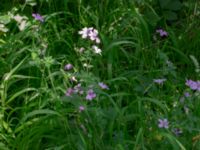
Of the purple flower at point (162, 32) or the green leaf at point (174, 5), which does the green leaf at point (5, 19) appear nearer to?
the purple flower at point (162, 32)

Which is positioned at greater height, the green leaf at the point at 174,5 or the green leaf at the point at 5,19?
the green leaf at the point at 5,19

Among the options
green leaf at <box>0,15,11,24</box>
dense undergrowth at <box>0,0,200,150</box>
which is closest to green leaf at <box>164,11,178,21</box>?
dense undergrowth at <box>0,0,200,150</box>

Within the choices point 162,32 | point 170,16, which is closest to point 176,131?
point 162,32

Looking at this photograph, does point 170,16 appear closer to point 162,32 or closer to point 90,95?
point 162,32

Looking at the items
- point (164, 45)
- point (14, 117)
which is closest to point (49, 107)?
point (14, 117)

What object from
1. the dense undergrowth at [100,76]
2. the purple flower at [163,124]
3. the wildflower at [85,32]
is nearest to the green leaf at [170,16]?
the dense undergrowth at [100,76]

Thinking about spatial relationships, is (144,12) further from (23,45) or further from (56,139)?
(56,139)

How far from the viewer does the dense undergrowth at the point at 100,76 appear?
214 centimetres

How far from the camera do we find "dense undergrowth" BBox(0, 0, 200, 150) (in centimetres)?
214

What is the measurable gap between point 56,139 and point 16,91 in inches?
15.8

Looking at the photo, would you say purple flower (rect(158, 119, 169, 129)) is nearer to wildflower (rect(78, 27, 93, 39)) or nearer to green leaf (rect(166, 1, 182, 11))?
wildflower (rect(78, 27, 93, 39))

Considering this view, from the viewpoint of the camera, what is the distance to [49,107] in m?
2.35

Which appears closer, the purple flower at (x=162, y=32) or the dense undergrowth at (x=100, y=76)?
the dense undergrowth at (x=100, y=76)

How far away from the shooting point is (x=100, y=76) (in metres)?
2.66
